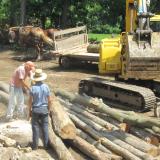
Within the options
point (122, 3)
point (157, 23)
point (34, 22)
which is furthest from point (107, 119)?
point (34, 22)

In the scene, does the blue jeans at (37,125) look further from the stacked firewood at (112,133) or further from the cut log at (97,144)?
the cut log at (97,144)

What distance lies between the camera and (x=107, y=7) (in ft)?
115

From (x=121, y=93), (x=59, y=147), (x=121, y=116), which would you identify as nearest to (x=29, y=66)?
(x=121, y=116)

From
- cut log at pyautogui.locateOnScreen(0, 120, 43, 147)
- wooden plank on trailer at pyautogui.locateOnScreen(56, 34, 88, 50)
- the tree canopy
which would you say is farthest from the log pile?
the tree canopy

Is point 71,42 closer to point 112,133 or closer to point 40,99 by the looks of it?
point 112,133

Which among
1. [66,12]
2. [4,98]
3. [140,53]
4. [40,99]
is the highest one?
[66,12]

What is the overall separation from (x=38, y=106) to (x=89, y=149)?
4.59ft

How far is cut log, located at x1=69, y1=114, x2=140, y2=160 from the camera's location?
402 inches

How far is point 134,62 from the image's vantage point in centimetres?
1509

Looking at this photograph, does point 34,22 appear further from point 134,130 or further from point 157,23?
point 134,130

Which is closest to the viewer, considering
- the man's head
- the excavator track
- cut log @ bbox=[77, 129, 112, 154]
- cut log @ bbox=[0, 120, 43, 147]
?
cut log @ bbox=[77, 129, 112, 154]

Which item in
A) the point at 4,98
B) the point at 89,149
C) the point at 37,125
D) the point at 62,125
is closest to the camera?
the point at 89,149

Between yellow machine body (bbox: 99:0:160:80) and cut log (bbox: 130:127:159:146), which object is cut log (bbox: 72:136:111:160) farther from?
yellow machine body (bbox: 99:0:160:80)

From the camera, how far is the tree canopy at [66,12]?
3459 centimetres
